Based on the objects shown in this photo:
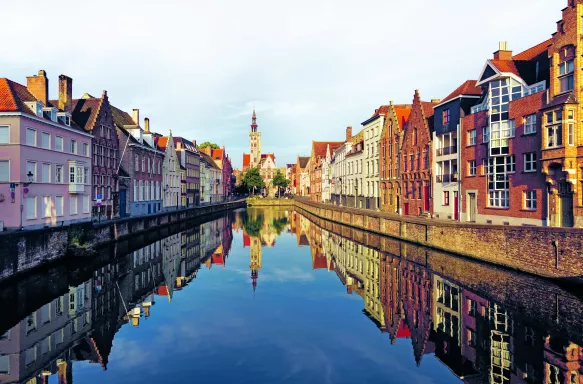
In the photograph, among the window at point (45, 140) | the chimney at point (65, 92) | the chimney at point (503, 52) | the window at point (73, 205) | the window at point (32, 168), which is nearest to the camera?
the window at point (32, 168)

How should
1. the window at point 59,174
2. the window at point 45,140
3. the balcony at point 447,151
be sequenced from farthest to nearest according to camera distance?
the balcony at point 447,151 < the window at point 59,174 < the window at point 45,140

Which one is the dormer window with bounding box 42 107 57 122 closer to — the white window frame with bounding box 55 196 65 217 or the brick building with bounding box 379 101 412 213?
the white window frame with bounding box 55 196 65 217

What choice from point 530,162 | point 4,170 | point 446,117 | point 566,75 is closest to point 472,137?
point 446,117

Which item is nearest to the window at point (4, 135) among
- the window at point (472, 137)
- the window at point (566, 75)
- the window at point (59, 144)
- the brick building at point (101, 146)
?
the window at point (59, 144)

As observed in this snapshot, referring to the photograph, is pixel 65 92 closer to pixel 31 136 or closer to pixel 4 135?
pixel 31 136

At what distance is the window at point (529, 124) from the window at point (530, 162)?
4.82ft

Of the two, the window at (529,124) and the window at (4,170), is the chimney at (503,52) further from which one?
Answer: the window at (4,170)

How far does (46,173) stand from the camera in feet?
102

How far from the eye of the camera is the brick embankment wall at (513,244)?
18828 millimetres

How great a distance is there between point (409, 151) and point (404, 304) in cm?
2981

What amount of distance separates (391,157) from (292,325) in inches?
1504

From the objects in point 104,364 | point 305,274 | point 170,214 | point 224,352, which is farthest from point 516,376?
point 170,214

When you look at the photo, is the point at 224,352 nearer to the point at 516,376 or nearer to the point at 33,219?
the point at 516,376

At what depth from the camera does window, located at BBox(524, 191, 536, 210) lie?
26328mm
